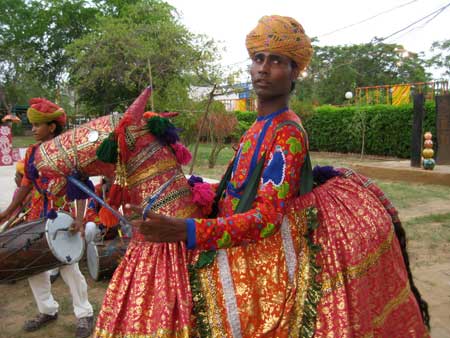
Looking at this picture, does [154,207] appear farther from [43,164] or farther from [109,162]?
[43,164]

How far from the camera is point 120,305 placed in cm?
173

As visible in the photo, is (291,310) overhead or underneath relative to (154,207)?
underneath

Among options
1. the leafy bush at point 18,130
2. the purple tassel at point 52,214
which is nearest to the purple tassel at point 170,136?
the purple tassel at point 52,214

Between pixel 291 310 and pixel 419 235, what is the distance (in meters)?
5.68

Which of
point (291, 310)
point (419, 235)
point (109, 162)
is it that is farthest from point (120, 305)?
point (419, 235)

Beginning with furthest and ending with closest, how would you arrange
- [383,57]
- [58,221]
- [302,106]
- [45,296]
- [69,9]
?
1. [383,57]
2. [69,9]
3. [302,106]
4. [45,296]
5. [58,221]

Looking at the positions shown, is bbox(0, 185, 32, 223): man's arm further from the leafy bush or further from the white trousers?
the leafy bush

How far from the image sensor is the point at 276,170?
171 centimetres

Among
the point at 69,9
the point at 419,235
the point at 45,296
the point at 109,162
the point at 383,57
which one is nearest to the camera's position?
the point at 109,162

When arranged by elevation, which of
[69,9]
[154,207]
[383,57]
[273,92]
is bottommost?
[154,207]

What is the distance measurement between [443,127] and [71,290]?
39.6 feet

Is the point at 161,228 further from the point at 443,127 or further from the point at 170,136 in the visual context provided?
the point at 443,127

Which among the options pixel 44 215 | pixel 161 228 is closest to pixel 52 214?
pixel 44 215

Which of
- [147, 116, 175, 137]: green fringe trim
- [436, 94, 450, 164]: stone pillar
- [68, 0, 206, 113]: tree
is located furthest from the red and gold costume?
[68, 0, 206, 113]: tree
